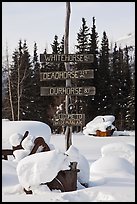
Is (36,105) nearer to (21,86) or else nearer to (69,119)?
(21,86)

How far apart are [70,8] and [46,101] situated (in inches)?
768

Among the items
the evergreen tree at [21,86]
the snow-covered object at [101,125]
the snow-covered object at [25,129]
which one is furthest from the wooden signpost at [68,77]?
the evergreen tree at [21,86]

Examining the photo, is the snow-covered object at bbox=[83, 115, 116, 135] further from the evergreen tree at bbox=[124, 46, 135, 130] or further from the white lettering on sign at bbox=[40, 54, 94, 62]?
the white lettering on sign at bbox=[40, 54, 94, 62]

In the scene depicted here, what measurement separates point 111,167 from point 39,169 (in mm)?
2355

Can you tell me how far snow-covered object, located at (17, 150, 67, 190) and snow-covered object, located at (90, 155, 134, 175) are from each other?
1.91 meters

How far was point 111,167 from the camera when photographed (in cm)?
744

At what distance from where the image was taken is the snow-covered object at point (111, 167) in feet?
24.0

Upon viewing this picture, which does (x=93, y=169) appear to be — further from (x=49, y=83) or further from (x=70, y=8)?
(x=49, y=83)

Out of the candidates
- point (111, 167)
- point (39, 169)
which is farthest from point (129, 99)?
point (39, 169)

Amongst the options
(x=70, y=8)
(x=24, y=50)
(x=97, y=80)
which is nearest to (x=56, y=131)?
(x=97, y=80)

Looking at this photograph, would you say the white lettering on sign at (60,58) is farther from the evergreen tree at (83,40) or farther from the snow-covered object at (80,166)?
the evergreen tree at (83,40)

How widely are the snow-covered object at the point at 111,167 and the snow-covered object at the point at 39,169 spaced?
75.3 inches

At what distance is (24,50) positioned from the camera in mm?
30688

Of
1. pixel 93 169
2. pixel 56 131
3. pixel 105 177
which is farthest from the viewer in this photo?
pixel 56 131
